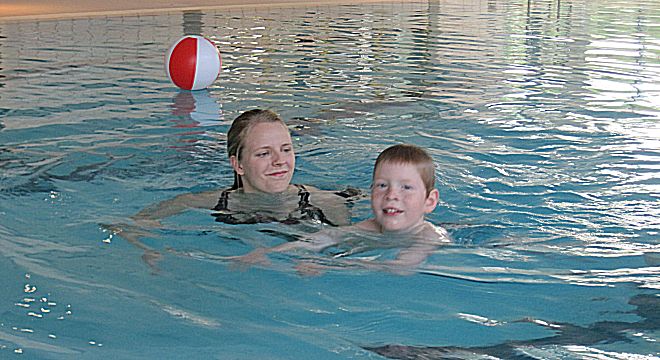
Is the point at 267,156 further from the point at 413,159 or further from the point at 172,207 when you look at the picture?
the point at 413,159

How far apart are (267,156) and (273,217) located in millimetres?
280

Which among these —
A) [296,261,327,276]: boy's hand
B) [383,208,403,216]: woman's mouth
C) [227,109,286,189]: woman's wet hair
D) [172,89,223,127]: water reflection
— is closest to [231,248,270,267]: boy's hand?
[296,261,327,276]: boy's hand

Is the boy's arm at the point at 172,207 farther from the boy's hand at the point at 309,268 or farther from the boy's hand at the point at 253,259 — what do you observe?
the boy's hand at the point at 309,268

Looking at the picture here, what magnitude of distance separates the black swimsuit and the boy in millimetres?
368

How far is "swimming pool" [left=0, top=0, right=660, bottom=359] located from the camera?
9.23ft

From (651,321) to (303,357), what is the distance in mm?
1184

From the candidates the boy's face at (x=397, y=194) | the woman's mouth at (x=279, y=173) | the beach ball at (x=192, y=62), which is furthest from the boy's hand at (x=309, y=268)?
the beach ball at (x=192, y=62)

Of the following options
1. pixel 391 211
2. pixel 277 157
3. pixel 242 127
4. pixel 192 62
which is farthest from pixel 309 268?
pixel 192 62

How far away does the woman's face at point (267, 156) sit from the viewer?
12.6 feet

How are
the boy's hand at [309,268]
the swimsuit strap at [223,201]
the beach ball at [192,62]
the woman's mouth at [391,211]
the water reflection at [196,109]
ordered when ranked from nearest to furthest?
the boy's hand at [309,268]
the woman's mouth at [391,211]
the swimsuit strap at [223,201]
the water reflection at [196,109]
the beach ball at [192,62]

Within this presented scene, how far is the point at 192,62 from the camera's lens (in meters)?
7.88

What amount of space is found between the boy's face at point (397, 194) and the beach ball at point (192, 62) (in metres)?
4.68

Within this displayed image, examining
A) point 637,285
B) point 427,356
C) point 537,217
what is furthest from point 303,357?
point 537,217

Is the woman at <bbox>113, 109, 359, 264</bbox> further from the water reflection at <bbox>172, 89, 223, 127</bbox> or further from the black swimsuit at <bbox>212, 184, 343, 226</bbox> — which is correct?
the water reflection at <bbox>172, 89, 223, 127</bbox>
